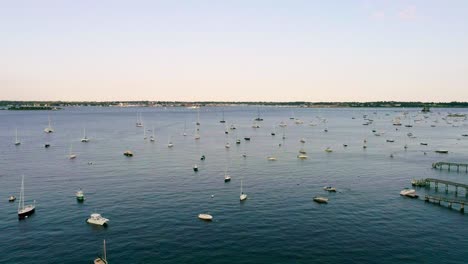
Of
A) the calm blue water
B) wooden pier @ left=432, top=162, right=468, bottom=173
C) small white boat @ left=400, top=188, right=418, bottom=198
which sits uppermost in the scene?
wooden pier @ left=432, top=162, right=468, bottom=173

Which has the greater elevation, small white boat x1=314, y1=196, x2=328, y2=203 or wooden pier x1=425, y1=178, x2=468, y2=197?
wooden pier x1=425, y1=178, x2=468, y2=197

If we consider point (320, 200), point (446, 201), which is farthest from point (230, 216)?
point (446, 201)

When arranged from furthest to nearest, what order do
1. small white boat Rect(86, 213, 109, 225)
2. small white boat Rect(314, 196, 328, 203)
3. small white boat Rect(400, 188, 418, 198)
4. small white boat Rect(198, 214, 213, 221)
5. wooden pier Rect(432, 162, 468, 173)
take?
wooden pier Rect(432, 162, 468, 173) < small white boat Rect(400, 188, 418, 198) < small white boat Rect(314, 196, 328, 203) < small white boat Rect(198, 214, 213, 221) < small white boat Rect(86, 213, 109, 225)

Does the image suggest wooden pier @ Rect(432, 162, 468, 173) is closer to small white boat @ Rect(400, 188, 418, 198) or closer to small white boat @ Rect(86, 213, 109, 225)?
small white boat @ Rect(400, 188, 418, 198)

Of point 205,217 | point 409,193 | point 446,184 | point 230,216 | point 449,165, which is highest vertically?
point 449,165

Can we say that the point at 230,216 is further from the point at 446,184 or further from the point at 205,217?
the point at 446,184

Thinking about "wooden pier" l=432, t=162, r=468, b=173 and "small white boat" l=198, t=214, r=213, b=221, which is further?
"wooden pier" l=432, t=162, r=468, b=173

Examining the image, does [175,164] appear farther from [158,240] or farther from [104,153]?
[158,240]

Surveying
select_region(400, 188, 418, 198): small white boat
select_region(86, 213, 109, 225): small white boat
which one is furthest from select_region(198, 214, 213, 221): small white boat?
select_region(400, 188, 418, 198): small white boat

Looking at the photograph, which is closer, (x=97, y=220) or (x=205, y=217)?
(x=97, y=220)

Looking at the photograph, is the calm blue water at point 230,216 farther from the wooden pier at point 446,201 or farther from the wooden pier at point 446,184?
the wooden pier at point 446,184

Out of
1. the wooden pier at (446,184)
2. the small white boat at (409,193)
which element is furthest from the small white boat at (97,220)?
the wooden pier at (446,184)

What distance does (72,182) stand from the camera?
12156 cm

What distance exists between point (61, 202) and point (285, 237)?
198ft
